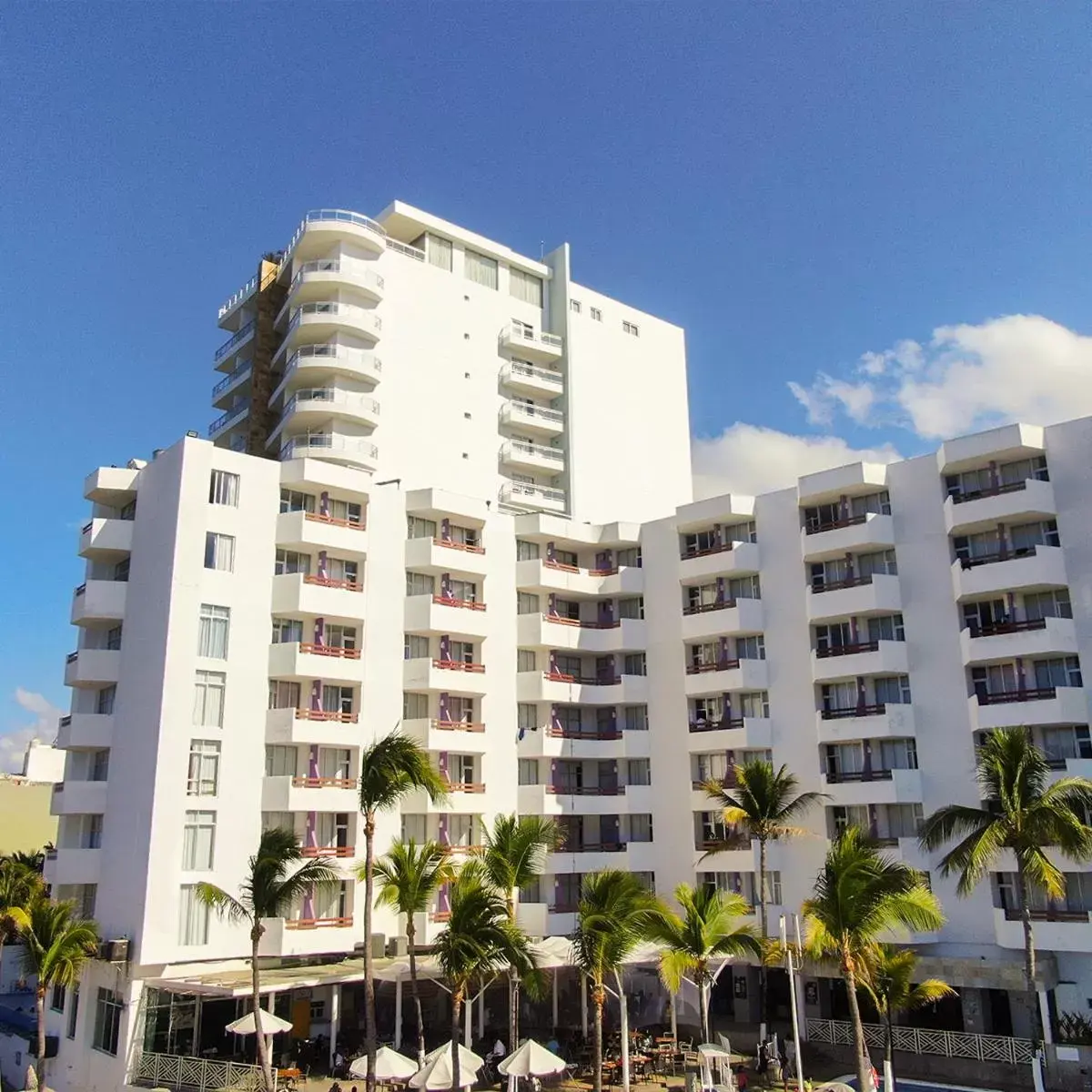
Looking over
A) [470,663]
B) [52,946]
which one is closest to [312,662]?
[470,663]

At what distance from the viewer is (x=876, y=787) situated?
4434 cm

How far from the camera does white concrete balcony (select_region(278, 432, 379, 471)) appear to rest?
55031mm

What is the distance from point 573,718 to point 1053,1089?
26.1m

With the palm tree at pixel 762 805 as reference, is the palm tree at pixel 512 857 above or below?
below

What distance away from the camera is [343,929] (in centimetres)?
4278

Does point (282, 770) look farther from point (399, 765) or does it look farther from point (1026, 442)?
point (1026, 442)

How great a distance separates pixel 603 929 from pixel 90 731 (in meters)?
26.4

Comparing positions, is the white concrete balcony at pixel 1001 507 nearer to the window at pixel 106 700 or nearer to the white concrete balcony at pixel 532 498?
the white concrete balcony at pixel 532 498

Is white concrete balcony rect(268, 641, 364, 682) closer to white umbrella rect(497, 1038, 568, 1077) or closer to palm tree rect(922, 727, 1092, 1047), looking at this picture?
white umbrella rect(497, 1038, 568, 1077)

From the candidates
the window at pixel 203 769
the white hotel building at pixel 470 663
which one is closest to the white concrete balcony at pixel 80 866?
the white hotel building at pixel 470 663

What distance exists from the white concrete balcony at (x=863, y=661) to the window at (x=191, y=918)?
27229mm

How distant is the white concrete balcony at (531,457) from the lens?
62.1 metres

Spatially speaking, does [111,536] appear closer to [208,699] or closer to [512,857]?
[208,699]

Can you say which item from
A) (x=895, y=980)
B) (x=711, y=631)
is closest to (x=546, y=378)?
(x=711, y=631)
